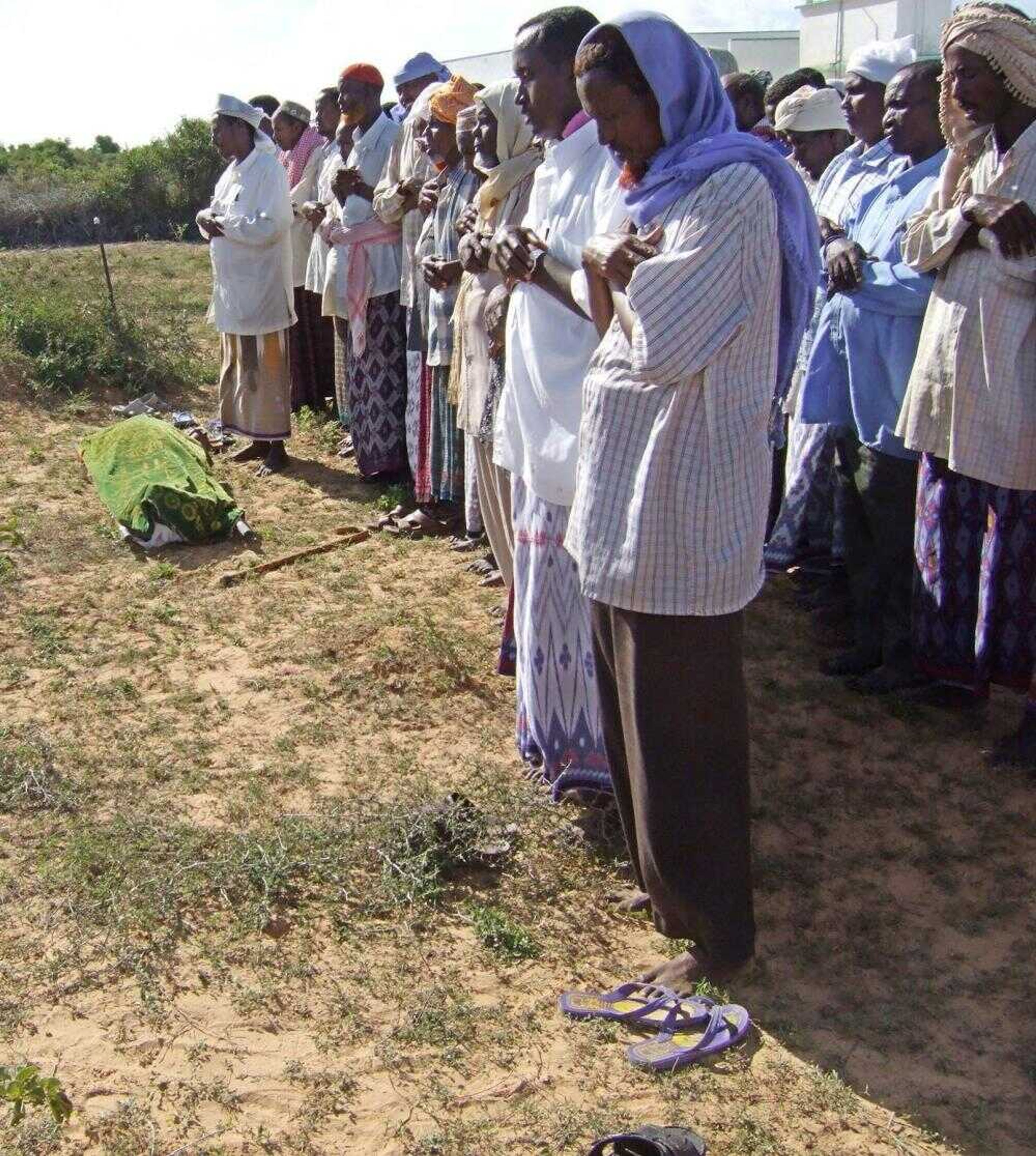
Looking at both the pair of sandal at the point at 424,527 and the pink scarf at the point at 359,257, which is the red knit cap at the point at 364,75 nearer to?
the pink scarf at the point at 359,257

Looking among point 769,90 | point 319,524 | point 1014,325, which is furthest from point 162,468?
point 1014,325

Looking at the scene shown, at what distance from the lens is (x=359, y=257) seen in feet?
23.3

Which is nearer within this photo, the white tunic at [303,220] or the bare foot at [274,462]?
the bare foot at [274,462]

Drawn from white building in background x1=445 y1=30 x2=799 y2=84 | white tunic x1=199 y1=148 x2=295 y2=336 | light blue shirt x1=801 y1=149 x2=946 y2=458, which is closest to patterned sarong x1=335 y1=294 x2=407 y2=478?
white tunic x1=199 y1=148 x2=295 y2=336

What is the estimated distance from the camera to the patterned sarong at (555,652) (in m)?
3.87

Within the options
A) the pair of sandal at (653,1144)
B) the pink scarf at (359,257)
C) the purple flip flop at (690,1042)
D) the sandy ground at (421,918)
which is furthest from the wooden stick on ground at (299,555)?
the pair of sandal at (653,1144)

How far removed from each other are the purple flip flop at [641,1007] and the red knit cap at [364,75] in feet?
18.1

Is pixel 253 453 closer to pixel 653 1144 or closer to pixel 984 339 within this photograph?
pixel 984 339

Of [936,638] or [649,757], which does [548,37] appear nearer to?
[649,757]

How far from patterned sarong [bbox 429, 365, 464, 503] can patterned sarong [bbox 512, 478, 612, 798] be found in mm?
2351

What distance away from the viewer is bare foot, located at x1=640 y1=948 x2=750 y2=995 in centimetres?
315

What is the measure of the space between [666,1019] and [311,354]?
6.54 m

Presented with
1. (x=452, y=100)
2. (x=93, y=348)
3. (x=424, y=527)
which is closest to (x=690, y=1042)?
(x=424, y=527)

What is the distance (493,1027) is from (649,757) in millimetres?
717
